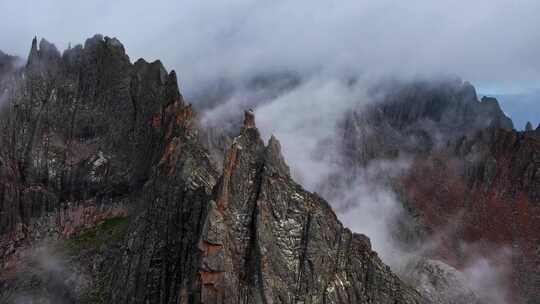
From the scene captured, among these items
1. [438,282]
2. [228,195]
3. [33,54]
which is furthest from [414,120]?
[228,195]

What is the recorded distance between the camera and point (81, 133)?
12325 cm

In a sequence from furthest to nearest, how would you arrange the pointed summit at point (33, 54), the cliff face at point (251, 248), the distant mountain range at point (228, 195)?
the pointed summit at point (33, 54)
the distant mountain range at point (228, 195)
the cliff face at point (251, 248)

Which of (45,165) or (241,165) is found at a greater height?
(45,165)

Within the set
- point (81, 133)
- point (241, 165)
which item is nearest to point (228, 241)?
point (241, 165)

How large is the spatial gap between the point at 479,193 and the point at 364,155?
123 ft

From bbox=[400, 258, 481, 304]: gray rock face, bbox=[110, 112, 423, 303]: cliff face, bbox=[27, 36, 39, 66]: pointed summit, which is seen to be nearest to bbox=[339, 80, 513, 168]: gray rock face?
bbox=[400, 258, 481, 304]: gray rock face

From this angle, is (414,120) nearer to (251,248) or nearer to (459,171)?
(459,171)

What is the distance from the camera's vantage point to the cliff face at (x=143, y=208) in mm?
67812

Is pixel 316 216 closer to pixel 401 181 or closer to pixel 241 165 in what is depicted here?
pixel 241 165

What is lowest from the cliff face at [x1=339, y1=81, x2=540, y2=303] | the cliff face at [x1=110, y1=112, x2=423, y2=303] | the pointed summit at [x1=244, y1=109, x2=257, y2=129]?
the cliff face at [x1=110, y1=112, x2=423, y2=303]

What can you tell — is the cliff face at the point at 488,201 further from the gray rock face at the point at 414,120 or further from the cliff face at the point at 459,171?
the gray rock face at the point at 414,120

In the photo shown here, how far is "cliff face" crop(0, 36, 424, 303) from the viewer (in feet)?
222

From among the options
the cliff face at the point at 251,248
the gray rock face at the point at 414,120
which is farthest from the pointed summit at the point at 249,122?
the gray rock face at the point at 414,120

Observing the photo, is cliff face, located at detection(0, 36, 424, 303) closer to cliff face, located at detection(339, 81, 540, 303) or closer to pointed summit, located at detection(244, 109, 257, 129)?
pointed summit, located at detection(244, 109, 257, 129)
